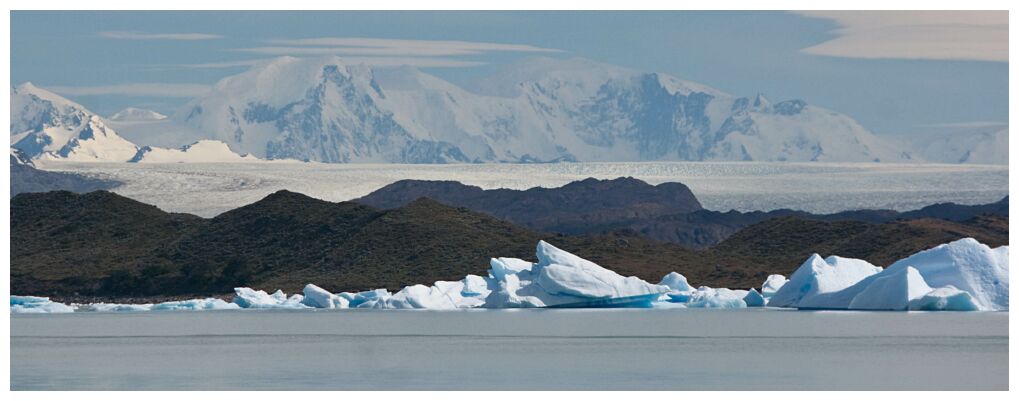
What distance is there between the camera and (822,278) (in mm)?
78062

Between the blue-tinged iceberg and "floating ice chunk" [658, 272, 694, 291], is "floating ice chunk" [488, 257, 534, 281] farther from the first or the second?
the blue-tinged iceberg

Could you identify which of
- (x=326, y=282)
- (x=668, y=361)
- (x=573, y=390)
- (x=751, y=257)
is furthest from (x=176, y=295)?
(x=573, y=390)

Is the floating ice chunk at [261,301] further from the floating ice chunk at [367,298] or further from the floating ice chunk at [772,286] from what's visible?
the floating ice chunk at [772,286]

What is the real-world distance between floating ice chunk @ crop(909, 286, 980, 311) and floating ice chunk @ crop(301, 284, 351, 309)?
32.6m

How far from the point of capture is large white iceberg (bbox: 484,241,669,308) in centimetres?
8100

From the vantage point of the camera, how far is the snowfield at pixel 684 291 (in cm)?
7275

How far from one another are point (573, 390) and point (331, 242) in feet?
300

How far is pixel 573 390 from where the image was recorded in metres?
38.8

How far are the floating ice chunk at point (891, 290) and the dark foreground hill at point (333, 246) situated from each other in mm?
38776

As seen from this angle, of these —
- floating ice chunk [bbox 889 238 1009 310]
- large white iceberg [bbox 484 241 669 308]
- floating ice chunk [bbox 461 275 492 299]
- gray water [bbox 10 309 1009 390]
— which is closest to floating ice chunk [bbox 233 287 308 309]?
floating ice chunk [bbox 461 275 492 299]

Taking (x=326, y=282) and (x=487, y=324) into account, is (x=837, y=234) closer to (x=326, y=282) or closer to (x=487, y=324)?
(x=326, y=282)

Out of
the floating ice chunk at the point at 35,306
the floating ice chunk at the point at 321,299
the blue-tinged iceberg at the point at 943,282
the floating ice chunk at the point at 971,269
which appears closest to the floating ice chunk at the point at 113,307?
the floating ice chunk at the point at 35,306

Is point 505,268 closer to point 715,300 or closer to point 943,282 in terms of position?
point 715,300

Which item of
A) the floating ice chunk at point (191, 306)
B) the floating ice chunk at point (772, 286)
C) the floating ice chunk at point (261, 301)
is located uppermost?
the floating ice chunk at point (772, 286)
